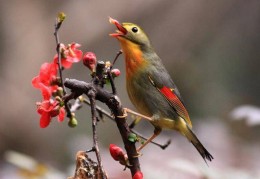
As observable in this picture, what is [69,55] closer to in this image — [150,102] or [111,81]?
[111,81]

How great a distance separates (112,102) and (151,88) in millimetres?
1174

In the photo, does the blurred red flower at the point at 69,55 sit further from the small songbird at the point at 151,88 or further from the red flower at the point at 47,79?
the small songbird at the point at 151,88

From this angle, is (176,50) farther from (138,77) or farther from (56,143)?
(138,77)

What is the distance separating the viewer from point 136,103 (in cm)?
251

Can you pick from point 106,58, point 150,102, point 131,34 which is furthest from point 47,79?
point 106,58

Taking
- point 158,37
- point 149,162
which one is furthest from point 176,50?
point 149,162

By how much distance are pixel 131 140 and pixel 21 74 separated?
6252mm

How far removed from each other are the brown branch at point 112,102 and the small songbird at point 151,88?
702mm

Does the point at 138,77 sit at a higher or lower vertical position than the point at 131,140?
higher

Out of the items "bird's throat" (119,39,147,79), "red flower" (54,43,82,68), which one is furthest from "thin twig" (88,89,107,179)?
"bird's throat" (119,39,147,79)

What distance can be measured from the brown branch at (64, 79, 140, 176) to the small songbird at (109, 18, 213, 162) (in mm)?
702

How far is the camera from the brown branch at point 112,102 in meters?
1.55

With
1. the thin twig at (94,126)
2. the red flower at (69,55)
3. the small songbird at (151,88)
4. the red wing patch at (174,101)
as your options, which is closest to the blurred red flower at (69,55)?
the red flower at (69,55)

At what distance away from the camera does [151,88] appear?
273cm
